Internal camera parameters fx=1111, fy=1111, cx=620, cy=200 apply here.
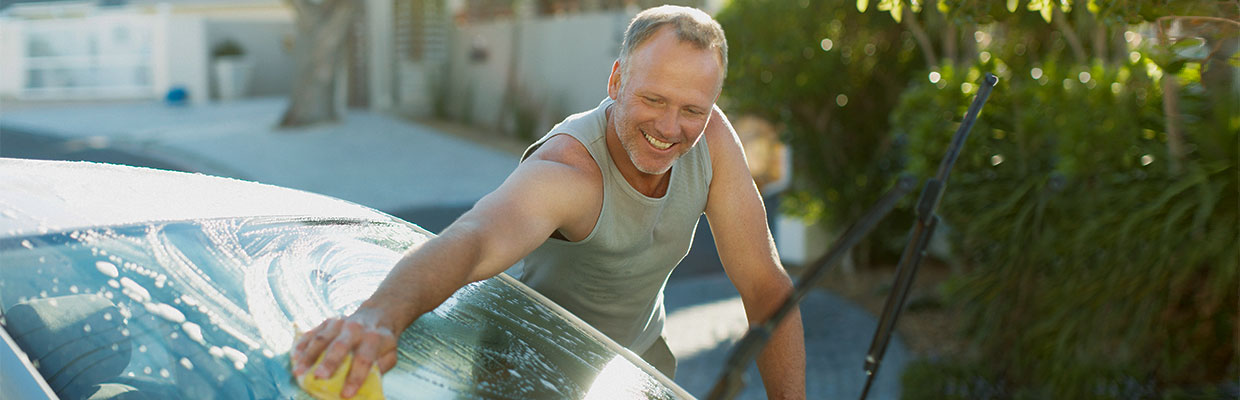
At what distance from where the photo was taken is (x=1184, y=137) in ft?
14.3

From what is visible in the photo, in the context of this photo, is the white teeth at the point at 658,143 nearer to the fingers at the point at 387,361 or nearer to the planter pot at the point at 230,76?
the fingers at the point at 387,361

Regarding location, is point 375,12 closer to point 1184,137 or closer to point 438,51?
point 438,51

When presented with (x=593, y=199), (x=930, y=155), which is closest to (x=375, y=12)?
(x=930, y=155)

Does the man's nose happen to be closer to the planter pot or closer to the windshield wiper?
the windshield wiper

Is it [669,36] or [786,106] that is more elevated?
[669,36]

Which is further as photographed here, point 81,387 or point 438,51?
point 438,51

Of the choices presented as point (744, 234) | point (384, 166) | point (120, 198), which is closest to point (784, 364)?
point (744, 234)

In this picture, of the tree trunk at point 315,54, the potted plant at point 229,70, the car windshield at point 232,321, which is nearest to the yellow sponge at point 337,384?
the car windshield at point 232,321

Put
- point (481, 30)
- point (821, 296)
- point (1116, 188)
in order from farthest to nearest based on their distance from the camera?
point (481, 30) < point (821, 296) < point (1116, 188)

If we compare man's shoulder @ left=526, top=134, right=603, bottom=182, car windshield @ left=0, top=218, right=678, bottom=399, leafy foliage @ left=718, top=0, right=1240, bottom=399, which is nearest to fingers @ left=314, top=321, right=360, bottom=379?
car windshield @ left=0, top=218, right=678, bottom=399

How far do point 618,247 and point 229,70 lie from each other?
73.4 ft

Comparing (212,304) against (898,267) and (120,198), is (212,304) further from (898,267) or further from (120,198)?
(898,267)

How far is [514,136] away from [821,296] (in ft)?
31.9

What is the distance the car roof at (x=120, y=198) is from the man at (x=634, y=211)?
0.40 meters
